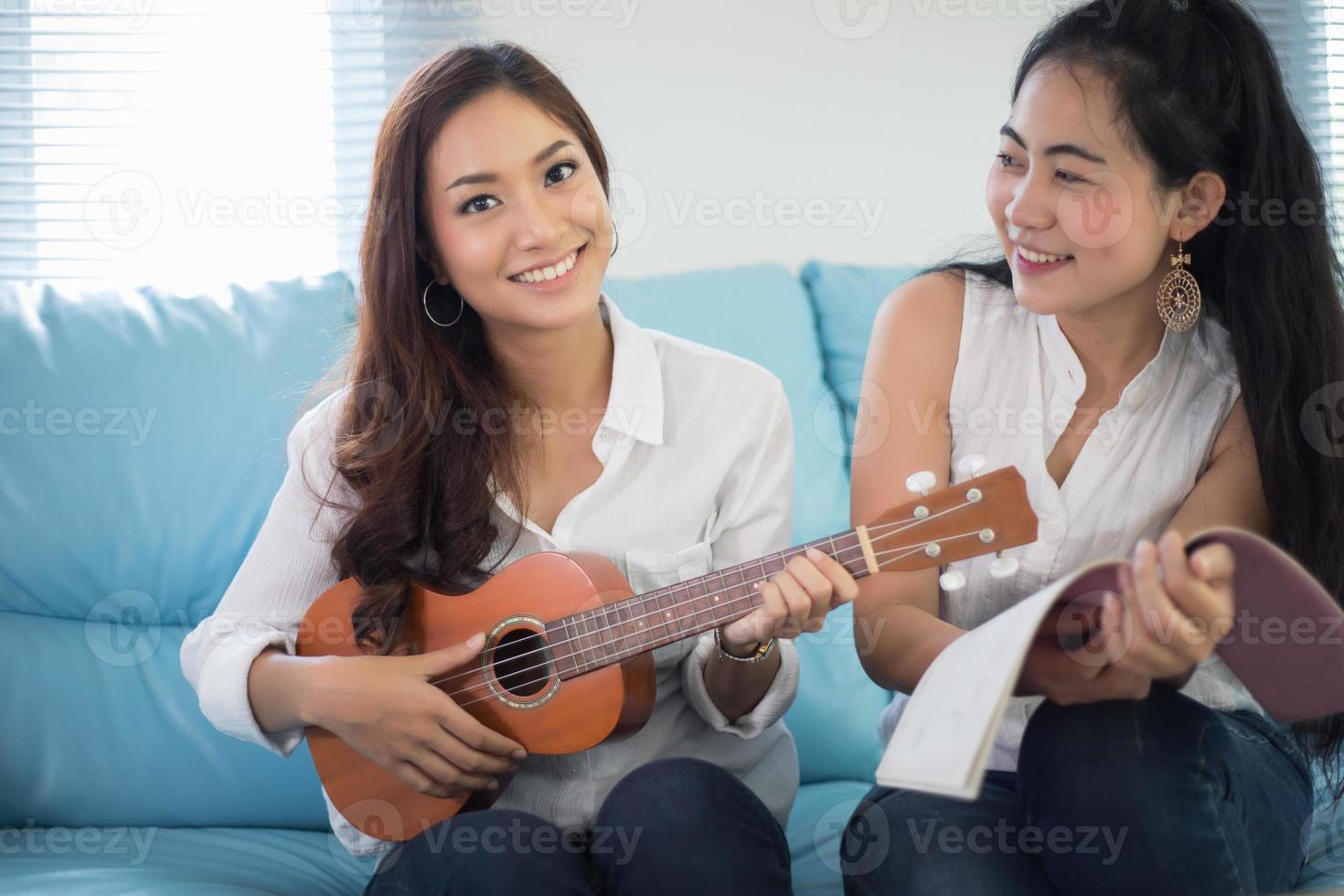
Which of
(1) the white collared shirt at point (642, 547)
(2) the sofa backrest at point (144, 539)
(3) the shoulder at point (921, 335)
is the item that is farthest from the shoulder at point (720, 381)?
(2) the sofa backrest at point (144, 539)

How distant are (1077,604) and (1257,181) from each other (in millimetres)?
596

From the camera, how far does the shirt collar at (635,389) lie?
4.59 feet

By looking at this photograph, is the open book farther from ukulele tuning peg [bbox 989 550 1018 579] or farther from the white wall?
the white wall

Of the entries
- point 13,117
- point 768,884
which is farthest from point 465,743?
point 13,117

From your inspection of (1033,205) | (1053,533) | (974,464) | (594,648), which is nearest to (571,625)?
(594,648)

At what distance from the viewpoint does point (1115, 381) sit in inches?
53.5

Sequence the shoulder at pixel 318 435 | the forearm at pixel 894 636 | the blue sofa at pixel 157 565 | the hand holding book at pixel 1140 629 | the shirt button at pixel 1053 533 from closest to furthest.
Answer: the hand holding book at pixel 1140 629, the forearm at pixel 894 636, the shirt button at pixel 1053 533, the shoulder at pixel 318 435, the blue sofa at pixel 157 565

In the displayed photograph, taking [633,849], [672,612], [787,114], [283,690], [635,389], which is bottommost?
[633,849]

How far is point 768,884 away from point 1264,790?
49cm

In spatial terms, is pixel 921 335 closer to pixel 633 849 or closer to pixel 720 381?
pixel 720 381

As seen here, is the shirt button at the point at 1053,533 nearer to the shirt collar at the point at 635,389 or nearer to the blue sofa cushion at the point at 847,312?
the shirt collar at the point at 635,389

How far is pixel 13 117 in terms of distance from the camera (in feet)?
7.67

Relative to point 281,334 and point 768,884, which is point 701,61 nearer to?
point 281,334

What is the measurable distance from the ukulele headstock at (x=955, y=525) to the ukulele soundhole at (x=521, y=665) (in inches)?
15.0
